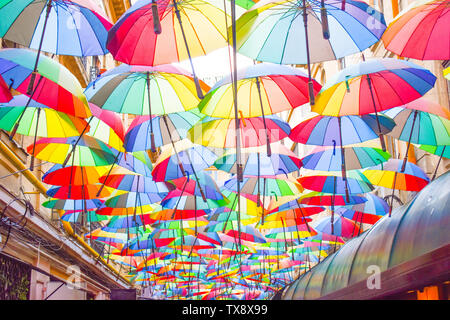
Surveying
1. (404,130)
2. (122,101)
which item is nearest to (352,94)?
(404,130)

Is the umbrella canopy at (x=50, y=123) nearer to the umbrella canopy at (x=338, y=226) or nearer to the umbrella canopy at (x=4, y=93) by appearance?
the umbrella canopy at (x=4, y=93)

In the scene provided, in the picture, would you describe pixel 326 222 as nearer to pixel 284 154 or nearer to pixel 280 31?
pixel 284 154

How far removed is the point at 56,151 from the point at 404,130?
17.1 feet

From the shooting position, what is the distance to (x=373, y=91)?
6.51 meters

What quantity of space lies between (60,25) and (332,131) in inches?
160

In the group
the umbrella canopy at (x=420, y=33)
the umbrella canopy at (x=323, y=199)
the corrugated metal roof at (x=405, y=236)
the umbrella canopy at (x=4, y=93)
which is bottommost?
the corrugated metal roof at (x=405, y=236)

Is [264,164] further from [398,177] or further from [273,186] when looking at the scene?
[398,177]

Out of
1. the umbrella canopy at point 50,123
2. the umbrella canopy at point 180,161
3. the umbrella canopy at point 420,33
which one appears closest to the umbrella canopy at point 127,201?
the umbrella canopy at point 180,161

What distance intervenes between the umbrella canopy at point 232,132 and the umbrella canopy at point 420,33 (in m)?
2.18

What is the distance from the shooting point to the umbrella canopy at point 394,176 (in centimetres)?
930

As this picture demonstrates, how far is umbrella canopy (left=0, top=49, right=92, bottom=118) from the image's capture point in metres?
5.61

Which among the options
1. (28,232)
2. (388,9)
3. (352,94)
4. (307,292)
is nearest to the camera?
(352,94)

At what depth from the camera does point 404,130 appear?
7984 mm

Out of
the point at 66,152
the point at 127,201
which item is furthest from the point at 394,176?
the point at 66,152
